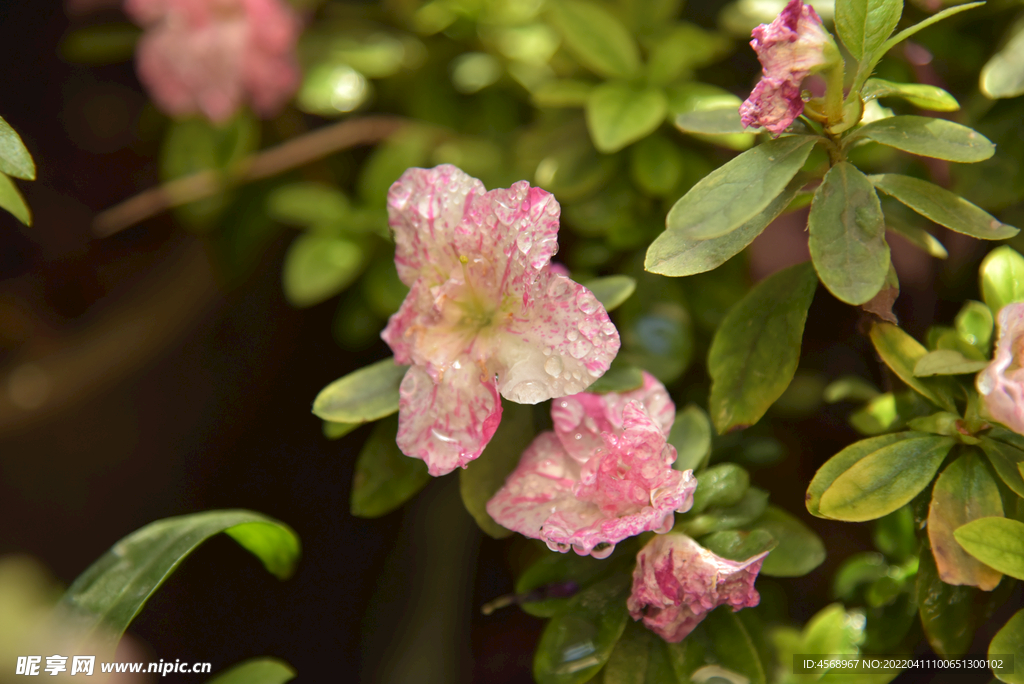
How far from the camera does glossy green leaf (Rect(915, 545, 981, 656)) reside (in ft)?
2.16

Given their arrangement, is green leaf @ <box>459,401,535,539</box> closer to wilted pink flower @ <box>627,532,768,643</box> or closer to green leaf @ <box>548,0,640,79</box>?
wilted pink flower @ <box>627,532,768,643</box>

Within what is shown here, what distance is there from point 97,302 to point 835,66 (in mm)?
1646

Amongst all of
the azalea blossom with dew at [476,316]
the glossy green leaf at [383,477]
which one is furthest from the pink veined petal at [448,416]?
the glossy green leaf at [383,477]

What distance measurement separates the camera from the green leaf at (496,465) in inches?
27.6

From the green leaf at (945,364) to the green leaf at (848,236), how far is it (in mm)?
95

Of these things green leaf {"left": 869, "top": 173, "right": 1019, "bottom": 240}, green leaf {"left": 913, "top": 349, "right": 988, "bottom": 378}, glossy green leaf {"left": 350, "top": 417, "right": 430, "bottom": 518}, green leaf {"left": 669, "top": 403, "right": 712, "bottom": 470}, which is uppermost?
green leaf {"left": 869, "top": 173, "right": 1019, "bottom": 240}

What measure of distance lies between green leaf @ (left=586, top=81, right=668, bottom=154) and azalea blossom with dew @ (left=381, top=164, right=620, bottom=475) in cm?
29

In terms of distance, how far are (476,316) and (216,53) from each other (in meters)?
0.84

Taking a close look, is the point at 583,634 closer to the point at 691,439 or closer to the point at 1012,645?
the point at 691,439

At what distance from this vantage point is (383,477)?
0.76 meters

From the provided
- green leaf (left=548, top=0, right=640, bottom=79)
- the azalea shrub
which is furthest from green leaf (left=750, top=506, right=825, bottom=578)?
green leaf (left=548, top=0, right=640, bottom=79)

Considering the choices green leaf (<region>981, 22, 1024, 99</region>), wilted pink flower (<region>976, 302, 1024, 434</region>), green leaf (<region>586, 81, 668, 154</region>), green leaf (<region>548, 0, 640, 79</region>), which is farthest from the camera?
green leaf (<region>548, 0, 640, 79</region>)

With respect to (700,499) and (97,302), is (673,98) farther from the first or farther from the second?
(97,302)

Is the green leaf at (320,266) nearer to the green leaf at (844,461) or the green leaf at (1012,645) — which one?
the green leaf at (844,461)
